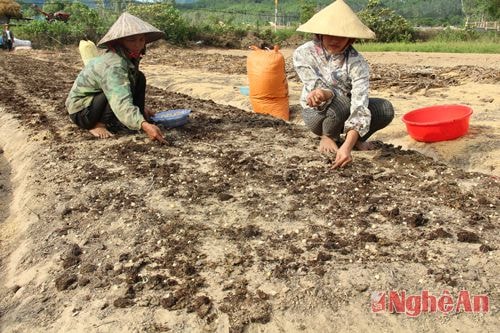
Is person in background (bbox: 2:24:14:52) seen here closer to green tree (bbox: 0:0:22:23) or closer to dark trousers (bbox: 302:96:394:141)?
green tree (bbox: 0:0:22:23)

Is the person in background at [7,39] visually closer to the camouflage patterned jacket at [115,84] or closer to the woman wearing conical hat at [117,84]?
the woman wearing conical hat at [117,84]

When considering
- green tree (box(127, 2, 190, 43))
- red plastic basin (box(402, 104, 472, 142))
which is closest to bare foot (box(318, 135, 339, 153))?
red plastic basin (box(402, 104, 472, 142))

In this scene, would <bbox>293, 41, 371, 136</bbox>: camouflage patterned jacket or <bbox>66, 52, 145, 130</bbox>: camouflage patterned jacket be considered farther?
<bbox>66, 52, 145, 130</bbox>: camouflage patterned jacket

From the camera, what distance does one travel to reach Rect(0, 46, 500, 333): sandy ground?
2.00m

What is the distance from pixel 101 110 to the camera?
4.30 metres

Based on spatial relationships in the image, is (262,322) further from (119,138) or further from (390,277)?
(119,138)

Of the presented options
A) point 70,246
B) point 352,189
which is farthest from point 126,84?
point 352,189

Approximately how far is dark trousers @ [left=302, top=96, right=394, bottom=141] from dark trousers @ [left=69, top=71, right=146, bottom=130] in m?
1.49

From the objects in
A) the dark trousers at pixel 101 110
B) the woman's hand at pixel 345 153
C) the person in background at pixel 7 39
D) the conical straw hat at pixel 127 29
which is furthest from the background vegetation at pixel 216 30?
the conical straw hat at pixel 127 29

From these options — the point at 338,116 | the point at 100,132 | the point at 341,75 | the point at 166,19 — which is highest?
the point at 341,75

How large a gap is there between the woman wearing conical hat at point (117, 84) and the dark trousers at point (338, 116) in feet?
3.80

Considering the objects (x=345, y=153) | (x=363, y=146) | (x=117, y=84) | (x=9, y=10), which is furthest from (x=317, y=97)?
(x=9, y=10)

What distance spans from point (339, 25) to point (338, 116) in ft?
2.10

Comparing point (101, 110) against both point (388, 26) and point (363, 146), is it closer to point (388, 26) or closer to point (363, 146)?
point (363, 146)
